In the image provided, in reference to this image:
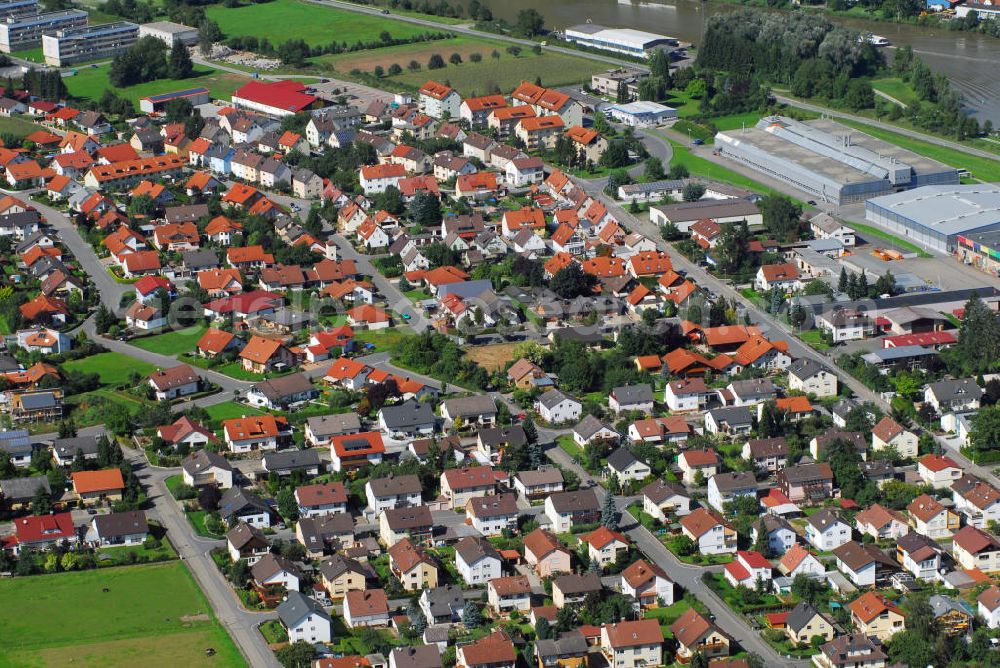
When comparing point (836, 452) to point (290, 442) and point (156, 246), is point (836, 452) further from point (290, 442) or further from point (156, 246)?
point (156, 246)

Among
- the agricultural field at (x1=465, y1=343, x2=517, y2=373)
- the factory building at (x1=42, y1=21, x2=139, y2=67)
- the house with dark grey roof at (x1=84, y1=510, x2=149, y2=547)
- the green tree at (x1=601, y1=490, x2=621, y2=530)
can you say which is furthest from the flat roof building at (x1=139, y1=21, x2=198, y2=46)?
the green tree at (x1=601, y1=490, x2=621, y2=530)

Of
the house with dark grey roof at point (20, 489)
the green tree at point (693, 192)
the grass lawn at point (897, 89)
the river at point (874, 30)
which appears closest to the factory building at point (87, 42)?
the river at point (874, 30)

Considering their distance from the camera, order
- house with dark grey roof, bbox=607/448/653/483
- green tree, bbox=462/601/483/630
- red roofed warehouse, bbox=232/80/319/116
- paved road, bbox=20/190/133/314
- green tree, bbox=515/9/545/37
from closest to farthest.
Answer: green tree, bbox=462/601/483/630, house with dark grey roof, bbox=607/448/653/483, paved road, bbox=20/190/133/314, red roofed warehouse, bbox=232/80/319/116, green tree, bbox=515/9/545/37

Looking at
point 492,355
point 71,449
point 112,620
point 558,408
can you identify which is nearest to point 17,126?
point 492,355

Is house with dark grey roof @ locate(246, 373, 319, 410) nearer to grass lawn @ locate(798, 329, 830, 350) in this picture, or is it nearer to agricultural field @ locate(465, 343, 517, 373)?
agricultural field @ locate(465, 343, 517, 373)

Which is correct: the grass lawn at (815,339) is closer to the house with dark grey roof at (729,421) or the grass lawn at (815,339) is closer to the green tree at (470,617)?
the house with dark grey roof at (729,421)
